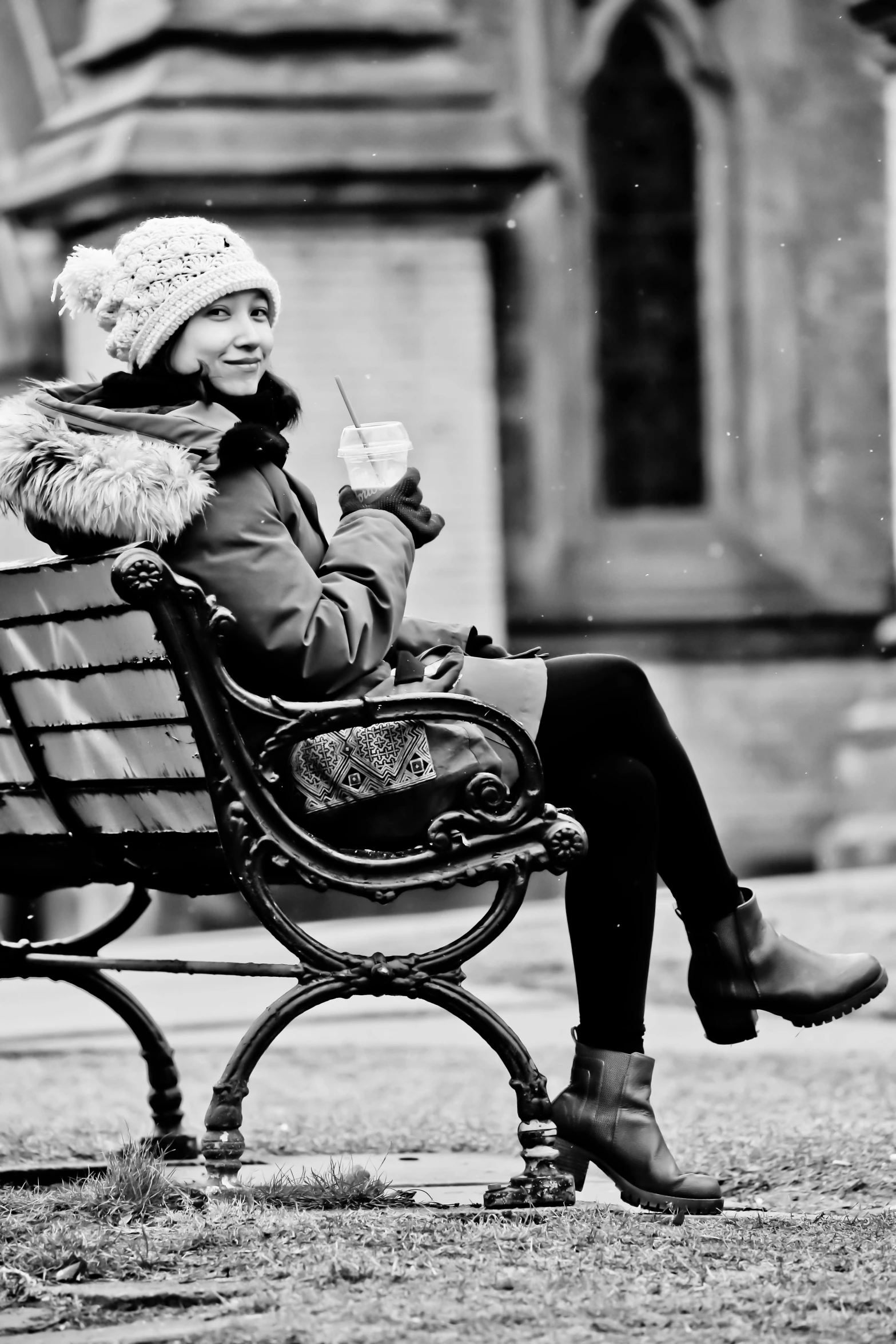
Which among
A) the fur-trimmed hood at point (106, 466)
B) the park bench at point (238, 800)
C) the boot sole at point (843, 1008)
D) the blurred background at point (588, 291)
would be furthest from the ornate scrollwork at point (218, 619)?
the blurred background at point (588, 291)

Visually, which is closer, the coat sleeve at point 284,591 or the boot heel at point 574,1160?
the coat sleeve at point 284,591

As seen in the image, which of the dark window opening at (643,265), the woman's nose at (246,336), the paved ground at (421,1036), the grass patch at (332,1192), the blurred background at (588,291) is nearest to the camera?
the grass patch at (332,1192)

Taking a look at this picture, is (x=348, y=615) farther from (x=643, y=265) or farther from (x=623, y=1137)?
(x=643, y=265)

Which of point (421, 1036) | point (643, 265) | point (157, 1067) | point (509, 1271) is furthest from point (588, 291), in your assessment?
point (509, 1271)

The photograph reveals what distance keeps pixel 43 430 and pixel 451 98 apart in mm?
7543

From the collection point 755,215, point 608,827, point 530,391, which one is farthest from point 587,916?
point 755,215

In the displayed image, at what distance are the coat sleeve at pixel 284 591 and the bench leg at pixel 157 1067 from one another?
3.31ft

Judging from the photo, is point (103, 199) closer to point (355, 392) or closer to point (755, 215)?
point (355, 392)

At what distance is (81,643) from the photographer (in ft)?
11.6

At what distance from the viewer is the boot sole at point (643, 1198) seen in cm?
344

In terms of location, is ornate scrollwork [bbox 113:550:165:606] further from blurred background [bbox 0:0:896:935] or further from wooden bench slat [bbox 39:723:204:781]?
blurred background [bbox 0:0:896:935]

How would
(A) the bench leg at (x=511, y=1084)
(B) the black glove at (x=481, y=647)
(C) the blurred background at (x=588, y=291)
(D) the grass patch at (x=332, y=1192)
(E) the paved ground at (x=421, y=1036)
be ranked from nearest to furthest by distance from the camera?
1. (A) the bench leg at (x=511, y=1084)
2. (D) the grass patch at (x=332, y=1192)
3. (B) the black glove at (x=481, y=647)
4. (E) the paved ground at (x=421, y=1036)
5. (C) the blurred background at (x=588, y=291)

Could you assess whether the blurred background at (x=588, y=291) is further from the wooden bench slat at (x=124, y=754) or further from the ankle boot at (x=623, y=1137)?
the ankle boot at (x=623, y=1137)

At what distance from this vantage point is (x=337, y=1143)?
4.48 metres
